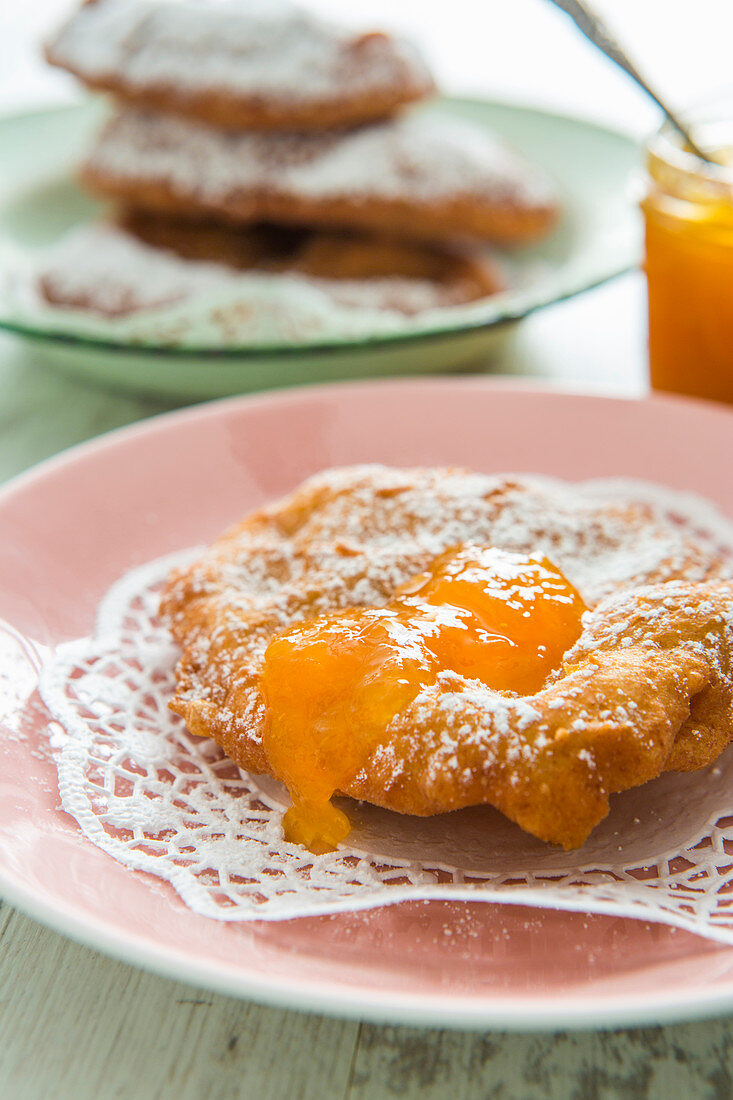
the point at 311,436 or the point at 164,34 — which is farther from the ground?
the point at 164,34

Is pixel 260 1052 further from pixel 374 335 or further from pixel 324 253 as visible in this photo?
pixel 324 253

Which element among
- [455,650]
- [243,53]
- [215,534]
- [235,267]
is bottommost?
[235,267]

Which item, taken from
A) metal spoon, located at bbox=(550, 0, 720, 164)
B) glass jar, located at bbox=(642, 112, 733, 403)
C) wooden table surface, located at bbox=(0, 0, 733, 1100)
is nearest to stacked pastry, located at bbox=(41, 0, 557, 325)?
glass jar, located at bbox=(642, 112, 733, 403)

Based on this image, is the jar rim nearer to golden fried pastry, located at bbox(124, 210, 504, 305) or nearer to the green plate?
the green plate

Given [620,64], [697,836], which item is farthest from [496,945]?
[620,64]

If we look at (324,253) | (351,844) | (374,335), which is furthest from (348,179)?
(351,844)

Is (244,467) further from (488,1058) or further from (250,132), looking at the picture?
(250,132)
